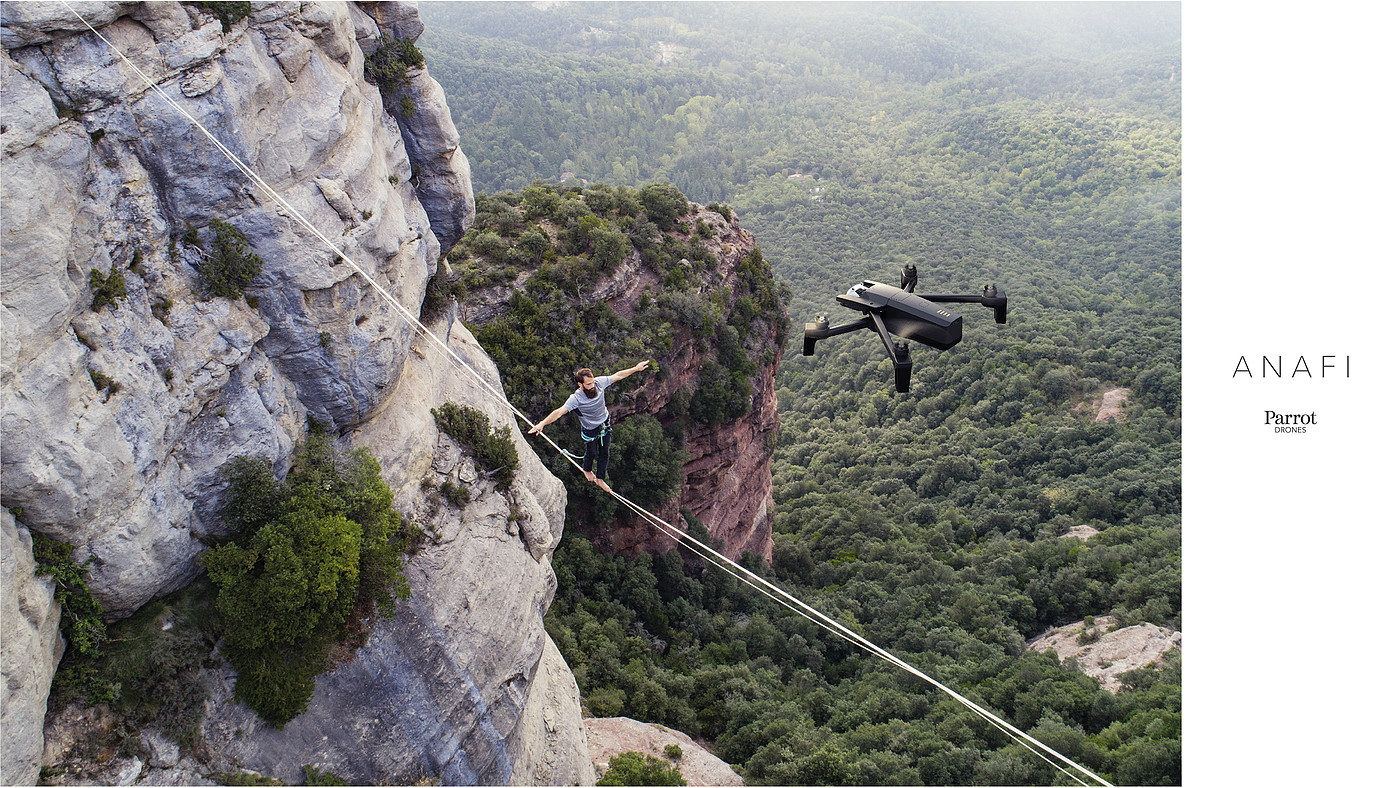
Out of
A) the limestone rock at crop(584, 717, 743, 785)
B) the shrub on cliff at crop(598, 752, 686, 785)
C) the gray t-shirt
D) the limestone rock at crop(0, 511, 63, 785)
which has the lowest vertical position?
the limestone rock at crop(584, 717, 743, 785)

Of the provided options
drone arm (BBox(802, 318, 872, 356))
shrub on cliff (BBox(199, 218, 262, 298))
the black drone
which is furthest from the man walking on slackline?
shrub on cliff (BBox(199, 218, 262, 298))

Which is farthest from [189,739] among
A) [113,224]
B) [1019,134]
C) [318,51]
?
[1019,134]

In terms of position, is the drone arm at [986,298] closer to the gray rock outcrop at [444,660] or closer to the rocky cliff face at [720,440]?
the gray rock outcrop at [444,660]

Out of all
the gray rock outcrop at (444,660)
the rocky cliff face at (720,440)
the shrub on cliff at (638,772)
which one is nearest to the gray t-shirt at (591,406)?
the gray rock outcrop at (444,660)

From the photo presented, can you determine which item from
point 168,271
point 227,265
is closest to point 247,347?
point 227,265

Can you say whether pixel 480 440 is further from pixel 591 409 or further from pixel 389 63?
pixel 389 63

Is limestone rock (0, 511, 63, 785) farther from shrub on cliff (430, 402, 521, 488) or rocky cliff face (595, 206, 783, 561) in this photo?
rocky cliff face (595, 206, 783, 561)

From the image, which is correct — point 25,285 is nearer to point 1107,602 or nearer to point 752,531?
point 752,531
